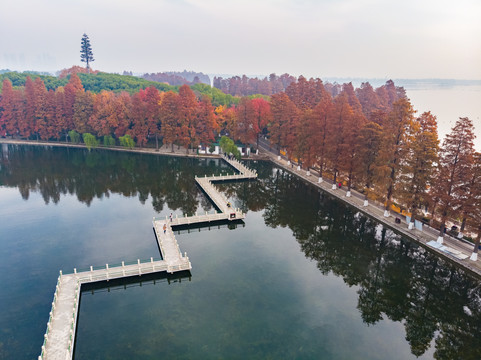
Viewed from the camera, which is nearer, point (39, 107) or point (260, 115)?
point (260, 115)

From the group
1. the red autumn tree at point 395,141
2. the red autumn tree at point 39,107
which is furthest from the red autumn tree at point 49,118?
the red autumn tree at point 395,141

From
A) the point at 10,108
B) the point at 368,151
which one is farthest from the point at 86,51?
the point at 368,151

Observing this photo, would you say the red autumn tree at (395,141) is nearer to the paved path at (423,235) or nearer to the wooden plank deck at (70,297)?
the paved path at (423,235)

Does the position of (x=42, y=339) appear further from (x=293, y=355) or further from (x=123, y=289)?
(x=293, y=355)

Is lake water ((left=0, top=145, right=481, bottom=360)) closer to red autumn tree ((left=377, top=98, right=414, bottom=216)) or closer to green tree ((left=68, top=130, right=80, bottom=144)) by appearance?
red autumn tree ((left=377, top=98, right=414, bottom=216))

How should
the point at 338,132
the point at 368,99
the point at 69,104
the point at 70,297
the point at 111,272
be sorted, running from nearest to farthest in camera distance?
the point at 70,297 < the point at 111,272 < the point at 338,132 < the point at 69,104 < the point at 368,99

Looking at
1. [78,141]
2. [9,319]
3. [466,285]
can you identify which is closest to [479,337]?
[466,285]

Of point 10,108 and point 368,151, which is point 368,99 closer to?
point 368,151
